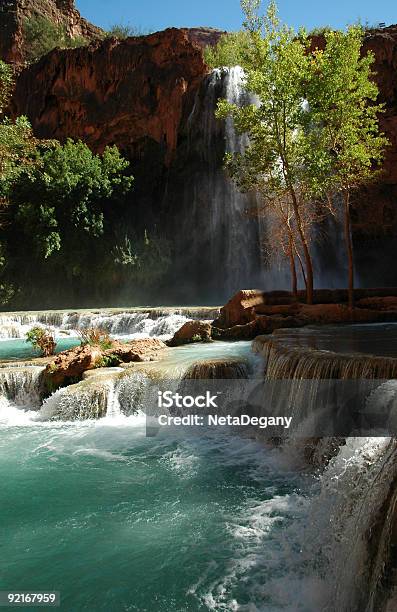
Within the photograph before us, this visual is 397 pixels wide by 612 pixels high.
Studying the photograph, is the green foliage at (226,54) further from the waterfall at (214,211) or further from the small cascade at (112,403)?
the small cascade at (112,403)

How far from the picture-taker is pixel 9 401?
9.85 meters

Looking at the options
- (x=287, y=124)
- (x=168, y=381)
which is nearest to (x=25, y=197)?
(x=287, y=124)

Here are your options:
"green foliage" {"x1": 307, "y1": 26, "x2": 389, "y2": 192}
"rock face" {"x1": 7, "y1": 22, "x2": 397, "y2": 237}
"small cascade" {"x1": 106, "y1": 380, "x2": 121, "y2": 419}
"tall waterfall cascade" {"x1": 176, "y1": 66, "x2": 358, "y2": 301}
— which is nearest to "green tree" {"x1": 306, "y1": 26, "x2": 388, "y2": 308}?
"green foliage" {"x1": 307, "y1": 26, "x2": 389, "y2": 192}

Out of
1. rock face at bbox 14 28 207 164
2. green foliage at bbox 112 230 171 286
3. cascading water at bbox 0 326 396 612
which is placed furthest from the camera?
rock face at bbox 14 28 207 164

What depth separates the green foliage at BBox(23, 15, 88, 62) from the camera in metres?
36.8

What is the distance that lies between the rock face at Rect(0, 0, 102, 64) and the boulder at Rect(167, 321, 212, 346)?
28.6 m

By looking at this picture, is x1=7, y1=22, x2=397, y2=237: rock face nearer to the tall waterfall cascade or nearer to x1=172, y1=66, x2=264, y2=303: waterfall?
x1=172, y1=66, x2=264, y2=303: waterfall

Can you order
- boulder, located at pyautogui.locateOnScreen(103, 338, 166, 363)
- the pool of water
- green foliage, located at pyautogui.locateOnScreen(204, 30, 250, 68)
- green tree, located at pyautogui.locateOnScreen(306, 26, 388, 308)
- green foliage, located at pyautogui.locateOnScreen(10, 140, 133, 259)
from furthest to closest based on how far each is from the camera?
green foliage, located at pyautogui.locateOnScreen(204, 30, 250, 68) → green foliage, located at pyautogui.locateOnScreen(10, 140, 133, 259) → green tree, located at pyautogui.locateOnScreen(306, 26, 388, 308) → boulder, located at pyautogui.locateOnScreen(103, 338, 166, 363) → the pool of water

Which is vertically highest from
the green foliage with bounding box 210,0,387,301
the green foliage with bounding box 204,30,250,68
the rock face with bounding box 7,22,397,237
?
the green foliage with bounding box 204,30,250,68

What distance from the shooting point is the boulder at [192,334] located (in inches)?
525

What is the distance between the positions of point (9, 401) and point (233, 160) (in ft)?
34.4

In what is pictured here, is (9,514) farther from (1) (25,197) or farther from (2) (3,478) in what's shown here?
(1) (25,197)

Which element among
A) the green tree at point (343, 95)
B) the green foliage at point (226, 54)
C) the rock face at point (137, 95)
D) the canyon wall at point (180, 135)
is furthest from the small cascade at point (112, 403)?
the green foliage at point (226, 54)

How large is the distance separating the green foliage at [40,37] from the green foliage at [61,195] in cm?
1448
